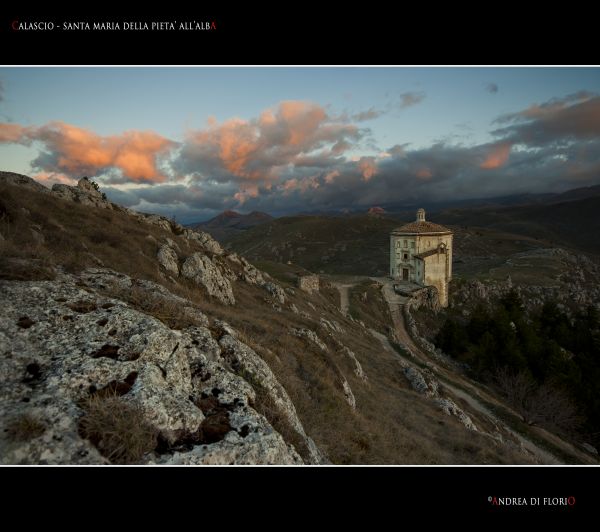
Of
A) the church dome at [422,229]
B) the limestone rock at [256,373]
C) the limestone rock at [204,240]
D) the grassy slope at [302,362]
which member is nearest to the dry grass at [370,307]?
the church dome at [422,229]

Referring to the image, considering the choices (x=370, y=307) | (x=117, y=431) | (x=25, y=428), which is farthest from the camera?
(x=370, y=307)

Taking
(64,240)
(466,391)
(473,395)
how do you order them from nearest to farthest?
1. (64,240)
2. (473,395)
3. (466,391)

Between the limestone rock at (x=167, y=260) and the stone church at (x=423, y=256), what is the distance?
2171 inches

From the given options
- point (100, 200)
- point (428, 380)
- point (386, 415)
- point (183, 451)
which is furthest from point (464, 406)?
point (100, 200)

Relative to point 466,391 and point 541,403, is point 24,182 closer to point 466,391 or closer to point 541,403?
point 466,391

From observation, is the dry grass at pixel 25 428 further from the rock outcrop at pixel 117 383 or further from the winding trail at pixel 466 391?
the winding trail at pixel 466 391

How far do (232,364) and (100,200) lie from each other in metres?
32.6

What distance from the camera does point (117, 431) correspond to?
4.94 metres

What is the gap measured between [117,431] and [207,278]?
19718mm

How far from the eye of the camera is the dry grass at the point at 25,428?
15.5ft

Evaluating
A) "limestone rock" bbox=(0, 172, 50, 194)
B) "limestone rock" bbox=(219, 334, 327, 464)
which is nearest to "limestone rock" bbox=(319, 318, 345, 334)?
"limestone rock" bbox=(219, 334, 327, 464)

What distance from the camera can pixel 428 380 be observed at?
89.4ft

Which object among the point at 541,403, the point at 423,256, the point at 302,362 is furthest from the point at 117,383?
the point at 423,256
